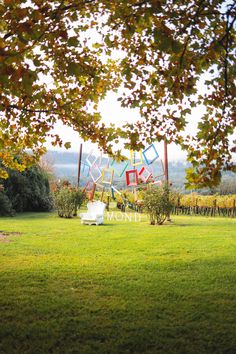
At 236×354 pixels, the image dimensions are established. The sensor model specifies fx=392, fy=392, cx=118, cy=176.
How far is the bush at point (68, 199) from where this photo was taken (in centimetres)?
1692

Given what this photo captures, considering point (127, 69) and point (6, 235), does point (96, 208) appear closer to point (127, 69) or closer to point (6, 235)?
point (6, 235)

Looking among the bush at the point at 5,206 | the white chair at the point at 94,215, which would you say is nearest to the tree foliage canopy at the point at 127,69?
the white chair at the point at 94,215

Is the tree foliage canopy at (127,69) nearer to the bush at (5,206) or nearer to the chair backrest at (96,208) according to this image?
the chair backrest at (96,208)

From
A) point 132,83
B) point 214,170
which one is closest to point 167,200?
point 132,83

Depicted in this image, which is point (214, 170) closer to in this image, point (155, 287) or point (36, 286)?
point (155, 287)

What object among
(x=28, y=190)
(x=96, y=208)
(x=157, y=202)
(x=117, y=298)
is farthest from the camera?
(x=28, y=190)

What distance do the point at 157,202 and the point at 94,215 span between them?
2.35 m

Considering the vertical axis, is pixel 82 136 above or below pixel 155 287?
above

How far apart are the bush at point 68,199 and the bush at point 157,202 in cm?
426

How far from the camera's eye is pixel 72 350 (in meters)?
3.44

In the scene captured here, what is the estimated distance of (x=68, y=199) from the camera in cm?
1691

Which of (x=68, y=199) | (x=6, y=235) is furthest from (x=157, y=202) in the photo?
(x=6, y=235)

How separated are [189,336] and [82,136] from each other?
398cm

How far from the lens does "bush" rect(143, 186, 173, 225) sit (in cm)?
1366
